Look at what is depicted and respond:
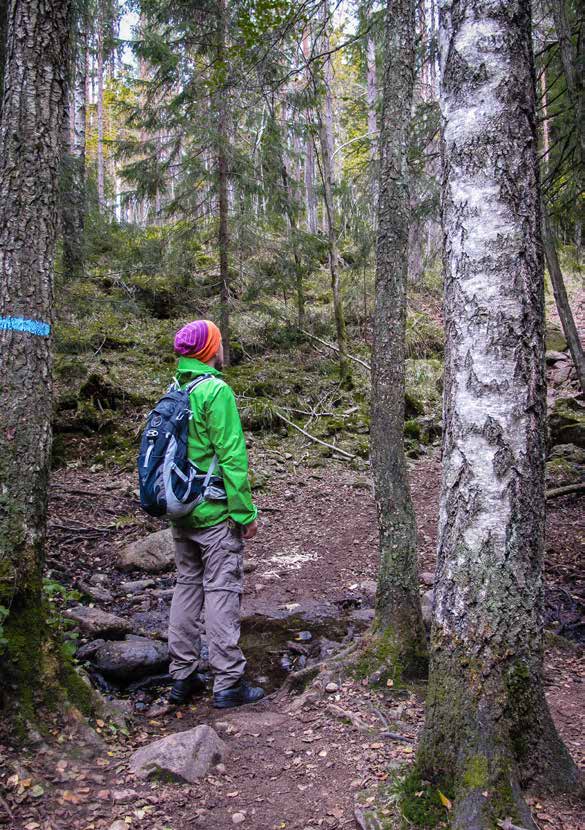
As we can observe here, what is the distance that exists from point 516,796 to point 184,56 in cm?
1391

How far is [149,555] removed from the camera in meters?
6.78

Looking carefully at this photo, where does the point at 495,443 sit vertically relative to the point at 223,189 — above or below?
below

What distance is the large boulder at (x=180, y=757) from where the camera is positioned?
2.82 m

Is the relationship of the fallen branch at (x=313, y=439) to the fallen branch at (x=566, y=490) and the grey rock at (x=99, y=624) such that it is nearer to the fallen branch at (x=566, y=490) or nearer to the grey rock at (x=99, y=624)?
the fallen branch at (x=566, y=490)

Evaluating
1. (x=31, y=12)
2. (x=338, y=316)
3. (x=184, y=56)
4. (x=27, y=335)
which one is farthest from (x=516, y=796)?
(x=184, y=56)

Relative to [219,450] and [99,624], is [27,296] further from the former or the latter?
[99,624]

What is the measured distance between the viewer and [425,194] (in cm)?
914

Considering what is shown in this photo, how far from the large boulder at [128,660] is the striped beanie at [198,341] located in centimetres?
220

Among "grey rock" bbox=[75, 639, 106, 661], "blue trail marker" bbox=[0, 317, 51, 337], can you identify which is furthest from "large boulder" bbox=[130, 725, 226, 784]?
"blue trail marker" bbox=[0, 317, 51, 337]

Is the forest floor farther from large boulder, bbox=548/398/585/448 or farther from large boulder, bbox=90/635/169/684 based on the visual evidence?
large boulder, bbox=548/398/585/448

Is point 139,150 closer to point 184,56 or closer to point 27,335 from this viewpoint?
point 184,56

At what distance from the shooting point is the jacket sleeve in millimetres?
3908

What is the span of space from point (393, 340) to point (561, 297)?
5.38 metres

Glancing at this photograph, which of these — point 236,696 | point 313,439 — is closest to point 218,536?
point 236,696
